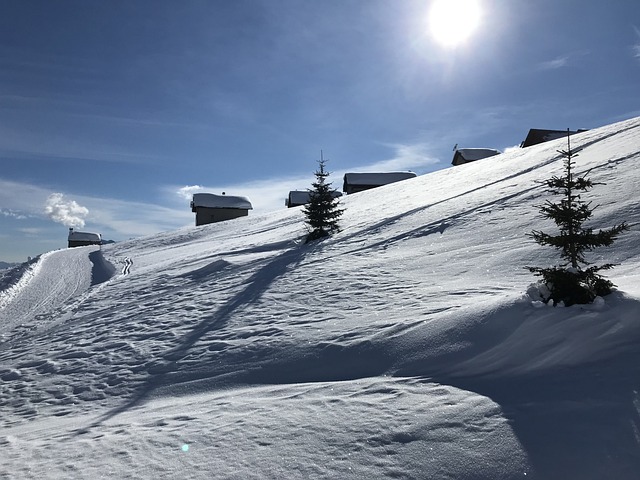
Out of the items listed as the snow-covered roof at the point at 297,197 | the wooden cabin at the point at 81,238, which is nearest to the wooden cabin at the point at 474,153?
the snow-covered roof at the point at 297,197

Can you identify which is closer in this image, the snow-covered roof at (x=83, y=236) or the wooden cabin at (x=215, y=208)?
the wooden cabin at (x=215, y=208)

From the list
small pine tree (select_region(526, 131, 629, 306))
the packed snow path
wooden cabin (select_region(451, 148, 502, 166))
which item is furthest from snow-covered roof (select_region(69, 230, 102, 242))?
small pine tree (select_region(526, 131, 629, 306))

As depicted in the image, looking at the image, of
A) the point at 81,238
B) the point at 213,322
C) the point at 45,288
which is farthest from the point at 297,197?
the point at 213,322

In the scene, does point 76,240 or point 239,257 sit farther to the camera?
point 76,240

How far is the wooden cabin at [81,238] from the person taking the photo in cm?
6593

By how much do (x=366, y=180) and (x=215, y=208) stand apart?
19.2m

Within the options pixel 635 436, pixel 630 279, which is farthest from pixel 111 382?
pixel 630 279

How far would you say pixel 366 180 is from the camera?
51.8 m

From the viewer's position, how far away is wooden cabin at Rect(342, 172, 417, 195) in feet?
169

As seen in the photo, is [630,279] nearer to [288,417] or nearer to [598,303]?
[598,303]

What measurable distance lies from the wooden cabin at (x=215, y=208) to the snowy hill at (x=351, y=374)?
41056mm

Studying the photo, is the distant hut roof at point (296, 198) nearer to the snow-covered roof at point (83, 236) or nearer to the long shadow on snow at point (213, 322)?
the snow-covered roof at point (83, 236)

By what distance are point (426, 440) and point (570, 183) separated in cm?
377

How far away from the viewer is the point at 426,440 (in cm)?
331
